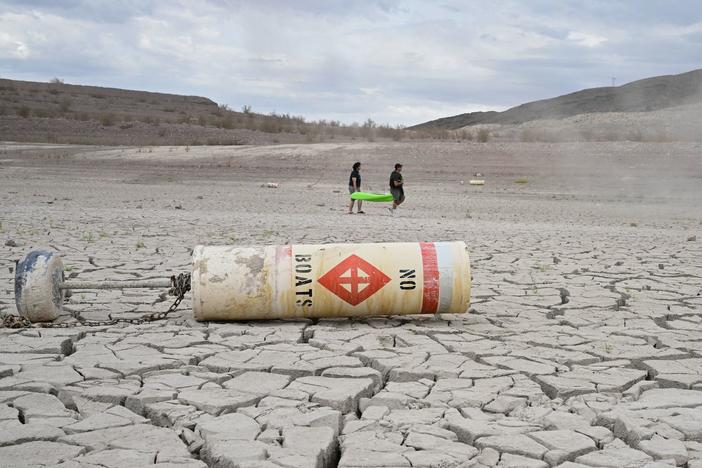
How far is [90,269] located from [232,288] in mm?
2858

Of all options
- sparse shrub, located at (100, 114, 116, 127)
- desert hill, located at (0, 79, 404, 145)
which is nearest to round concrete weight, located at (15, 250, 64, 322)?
desert hill, located at (0, 79, 404, 145)

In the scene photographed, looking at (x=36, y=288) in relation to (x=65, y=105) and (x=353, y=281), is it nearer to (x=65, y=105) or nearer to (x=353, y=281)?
(x=353, y=281)

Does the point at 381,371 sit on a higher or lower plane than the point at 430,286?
lower

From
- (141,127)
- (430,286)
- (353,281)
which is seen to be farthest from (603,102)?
(353,281)

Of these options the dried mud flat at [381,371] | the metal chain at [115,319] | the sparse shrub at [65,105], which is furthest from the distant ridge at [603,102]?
the metal chain at [115,319]

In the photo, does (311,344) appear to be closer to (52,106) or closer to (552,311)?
(552,311)

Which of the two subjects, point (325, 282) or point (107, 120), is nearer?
point (325, 282)

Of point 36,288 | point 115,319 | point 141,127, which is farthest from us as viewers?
point 141,127

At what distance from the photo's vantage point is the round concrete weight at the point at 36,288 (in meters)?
4.95

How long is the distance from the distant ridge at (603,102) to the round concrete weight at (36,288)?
45.3m

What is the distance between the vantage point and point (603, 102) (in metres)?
60.8

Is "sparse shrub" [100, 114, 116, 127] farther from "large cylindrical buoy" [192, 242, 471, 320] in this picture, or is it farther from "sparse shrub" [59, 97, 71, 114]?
"large cylindrical buoy" [192, 242, 471, 320]

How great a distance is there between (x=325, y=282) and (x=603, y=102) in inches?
2363

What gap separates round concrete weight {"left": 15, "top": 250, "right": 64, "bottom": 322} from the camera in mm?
4953
